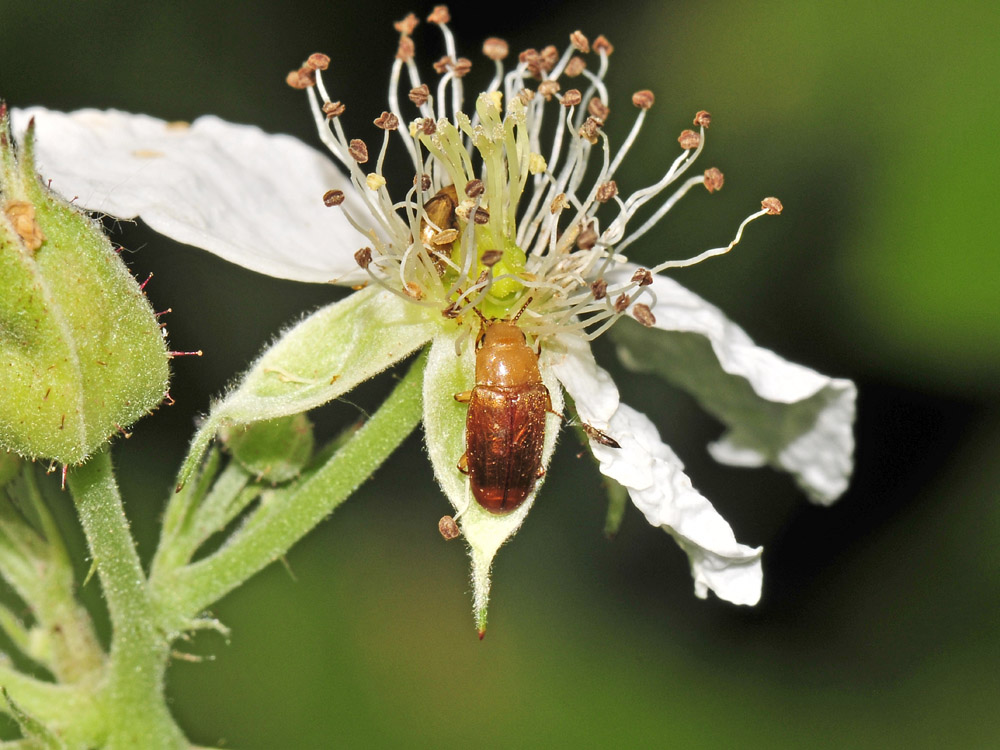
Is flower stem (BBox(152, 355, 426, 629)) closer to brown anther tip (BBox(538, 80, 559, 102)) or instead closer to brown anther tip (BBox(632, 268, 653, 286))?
brown anther tip (BBox(632, 268, 653, 286))

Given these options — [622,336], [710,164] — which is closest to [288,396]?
[622,336]

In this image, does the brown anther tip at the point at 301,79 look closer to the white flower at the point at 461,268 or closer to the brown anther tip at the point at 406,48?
the white flower at the point at 461,268

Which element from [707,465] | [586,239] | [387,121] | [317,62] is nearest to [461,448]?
[586,239]

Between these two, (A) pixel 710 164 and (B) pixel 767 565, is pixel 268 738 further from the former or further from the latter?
(A) pixel 710 164

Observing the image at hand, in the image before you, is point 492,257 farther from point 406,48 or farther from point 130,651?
point 130,651

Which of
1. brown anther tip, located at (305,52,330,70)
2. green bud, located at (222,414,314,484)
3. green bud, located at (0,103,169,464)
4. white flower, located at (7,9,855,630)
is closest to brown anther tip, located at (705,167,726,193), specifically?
white flower, located at (7,9,855,630)

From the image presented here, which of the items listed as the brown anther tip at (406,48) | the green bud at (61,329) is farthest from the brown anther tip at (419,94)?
the green bud at (61,329)

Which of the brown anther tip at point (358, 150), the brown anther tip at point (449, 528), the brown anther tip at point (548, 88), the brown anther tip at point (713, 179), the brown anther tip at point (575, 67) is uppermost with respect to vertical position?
the brown anther tip at point (575, 67)
